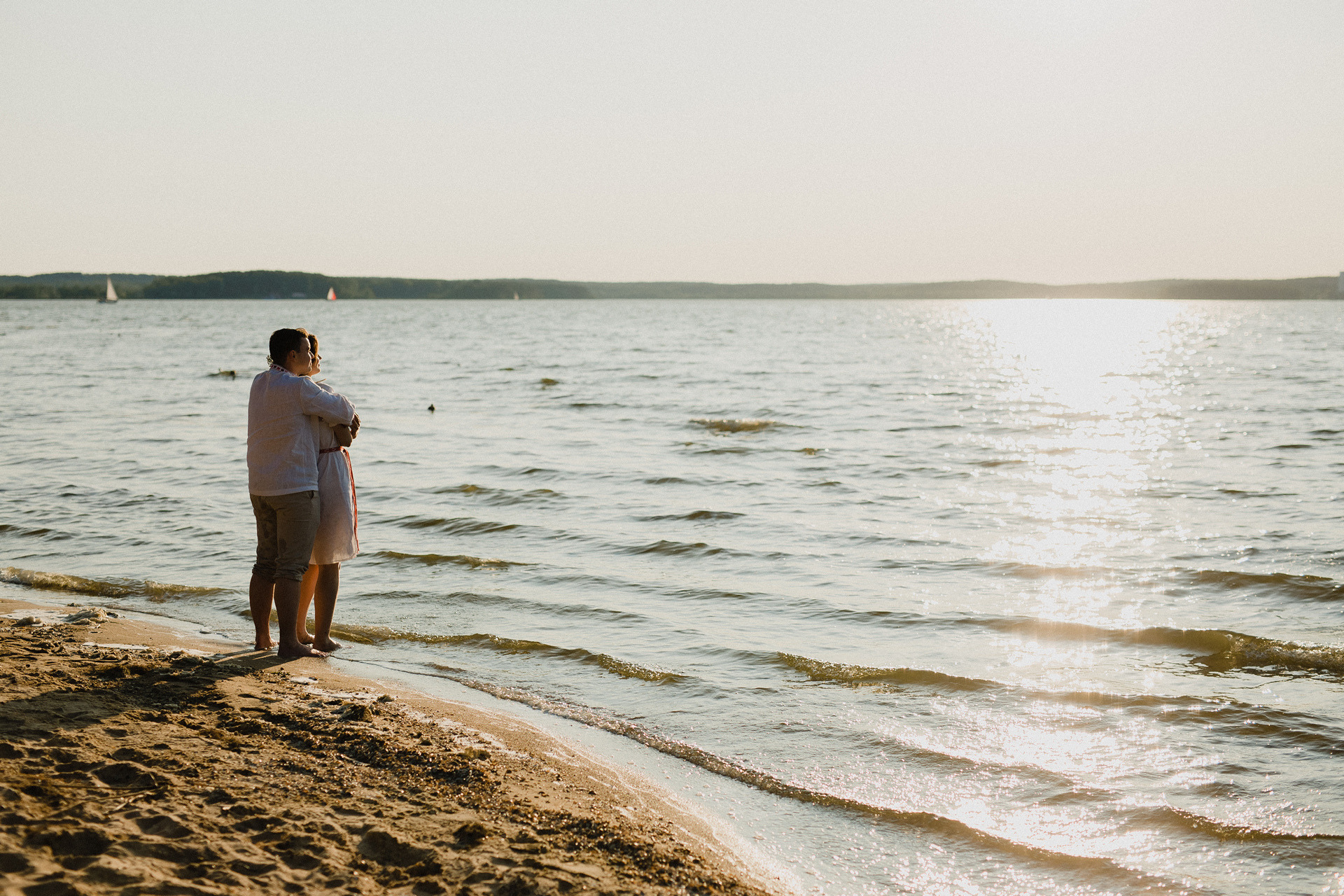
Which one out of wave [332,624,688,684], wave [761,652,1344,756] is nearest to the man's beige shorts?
wave [332,624,688,684]

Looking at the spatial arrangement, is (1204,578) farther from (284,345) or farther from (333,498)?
(284,345)

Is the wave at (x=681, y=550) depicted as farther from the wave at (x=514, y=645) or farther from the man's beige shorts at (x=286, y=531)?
the man's beige shorts at (x=286, y=531)

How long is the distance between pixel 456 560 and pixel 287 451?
162 inches

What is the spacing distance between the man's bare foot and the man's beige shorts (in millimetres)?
562

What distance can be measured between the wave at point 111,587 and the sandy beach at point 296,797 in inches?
110

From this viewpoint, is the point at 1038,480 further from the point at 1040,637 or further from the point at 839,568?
the point at 1040,637

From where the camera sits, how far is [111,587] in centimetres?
893

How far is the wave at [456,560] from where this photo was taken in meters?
9.89

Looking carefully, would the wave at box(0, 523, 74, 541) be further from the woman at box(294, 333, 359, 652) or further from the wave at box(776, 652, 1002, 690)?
the wave at box(776, 652, 1002, 690)

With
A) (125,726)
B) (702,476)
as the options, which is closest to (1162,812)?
(125,726)

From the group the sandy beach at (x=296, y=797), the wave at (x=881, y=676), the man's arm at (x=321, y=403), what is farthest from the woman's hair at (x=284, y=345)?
the wave at (x=881, y=676)

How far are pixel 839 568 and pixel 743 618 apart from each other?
183 cm

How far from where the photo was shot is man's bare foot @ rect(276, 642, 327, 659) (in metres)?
6.67

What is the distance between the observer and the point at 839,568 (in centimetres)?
976
